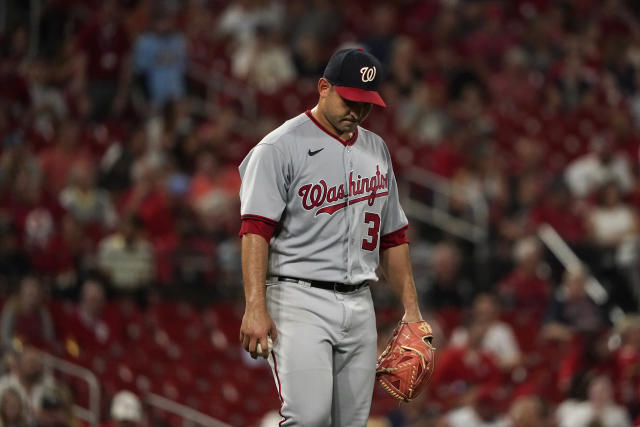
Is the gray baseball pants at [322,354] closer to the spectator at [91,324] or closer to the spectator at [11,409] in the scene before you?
the spectator at [11,409]

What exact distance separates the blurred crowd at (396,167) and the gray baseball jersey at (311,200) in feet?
11.9

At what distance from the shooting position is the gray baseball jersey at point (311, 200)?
14.0 ft

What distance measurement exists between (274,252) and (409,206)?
24.3 ft

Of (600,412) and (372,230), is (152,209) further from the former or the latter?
(372,230)

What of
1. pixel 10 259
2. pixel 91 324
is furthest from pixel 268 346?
pixel 10 259

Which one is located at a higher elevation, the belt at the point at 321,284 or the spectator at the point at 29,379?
the belt at the point at 321,284

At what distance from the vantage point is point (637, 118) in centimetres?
1394

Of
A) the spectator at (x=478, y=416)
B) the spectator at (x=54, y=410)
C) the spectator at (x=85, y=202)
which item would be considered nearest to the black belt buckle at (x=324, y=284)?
the spectator at (x=54, y=410)

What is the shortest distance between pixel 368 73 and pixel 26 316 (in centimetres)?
508

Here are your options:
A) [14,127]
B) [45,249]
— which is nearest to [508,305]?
[45,249]

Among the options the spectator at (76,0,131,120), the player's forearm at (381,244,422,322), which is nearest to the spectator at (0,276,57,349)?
the spectator at (76,0,131,120)

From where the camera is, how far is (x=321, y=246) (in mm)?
4336

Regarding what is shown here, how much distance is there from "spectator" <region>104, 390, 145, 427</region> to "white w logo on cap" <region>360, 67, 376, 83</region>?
3.97 m

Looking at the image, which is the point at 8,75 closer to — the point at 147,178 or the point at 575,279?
the point at 147,178
